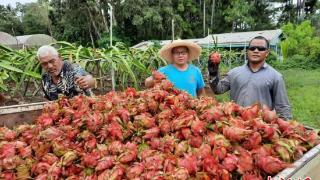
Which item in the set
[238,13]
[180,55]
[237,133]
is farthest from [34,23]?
[237,133]

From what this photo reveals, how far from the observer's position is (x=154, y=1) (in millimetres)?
31062

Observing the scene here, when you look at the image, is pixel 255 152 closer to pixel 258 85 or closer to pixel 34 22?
pixel 258 85

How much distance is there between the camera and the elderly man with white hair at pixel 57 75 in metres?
3.12

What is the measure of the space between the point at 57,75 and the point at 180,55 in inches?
43.2

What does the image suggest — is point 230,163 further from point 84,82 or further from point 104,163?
point 84,82

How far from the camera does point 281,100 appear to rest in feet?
9.75

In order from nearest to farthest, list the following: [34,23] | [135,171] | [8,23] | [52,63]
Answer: [135,171] → [52,63] → [8,23] → [34,23]

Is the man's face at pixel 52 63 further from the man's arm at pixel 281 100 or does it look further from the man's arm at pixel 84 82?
the man's arm at pixel 281 100

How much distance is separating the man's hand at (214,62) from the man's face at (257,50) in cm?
31

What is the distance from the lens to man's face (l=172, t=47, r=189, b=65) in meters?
3.54

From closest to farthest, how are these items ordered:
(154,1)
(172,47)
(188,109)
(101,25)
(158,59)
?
(188,109) < (172,47) < (158,59) < (154,1) < (101,25)

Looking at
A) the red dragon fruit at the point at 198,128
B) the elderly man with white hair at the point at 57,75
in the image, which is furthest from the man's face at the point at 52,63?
the red dragon fruit at the point at 198,128

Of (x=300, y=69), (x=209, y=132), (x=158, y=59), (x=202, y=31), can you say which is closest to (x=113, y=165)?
(x=209, y=132)

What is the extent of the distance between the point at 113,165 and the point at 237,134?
0.47m
